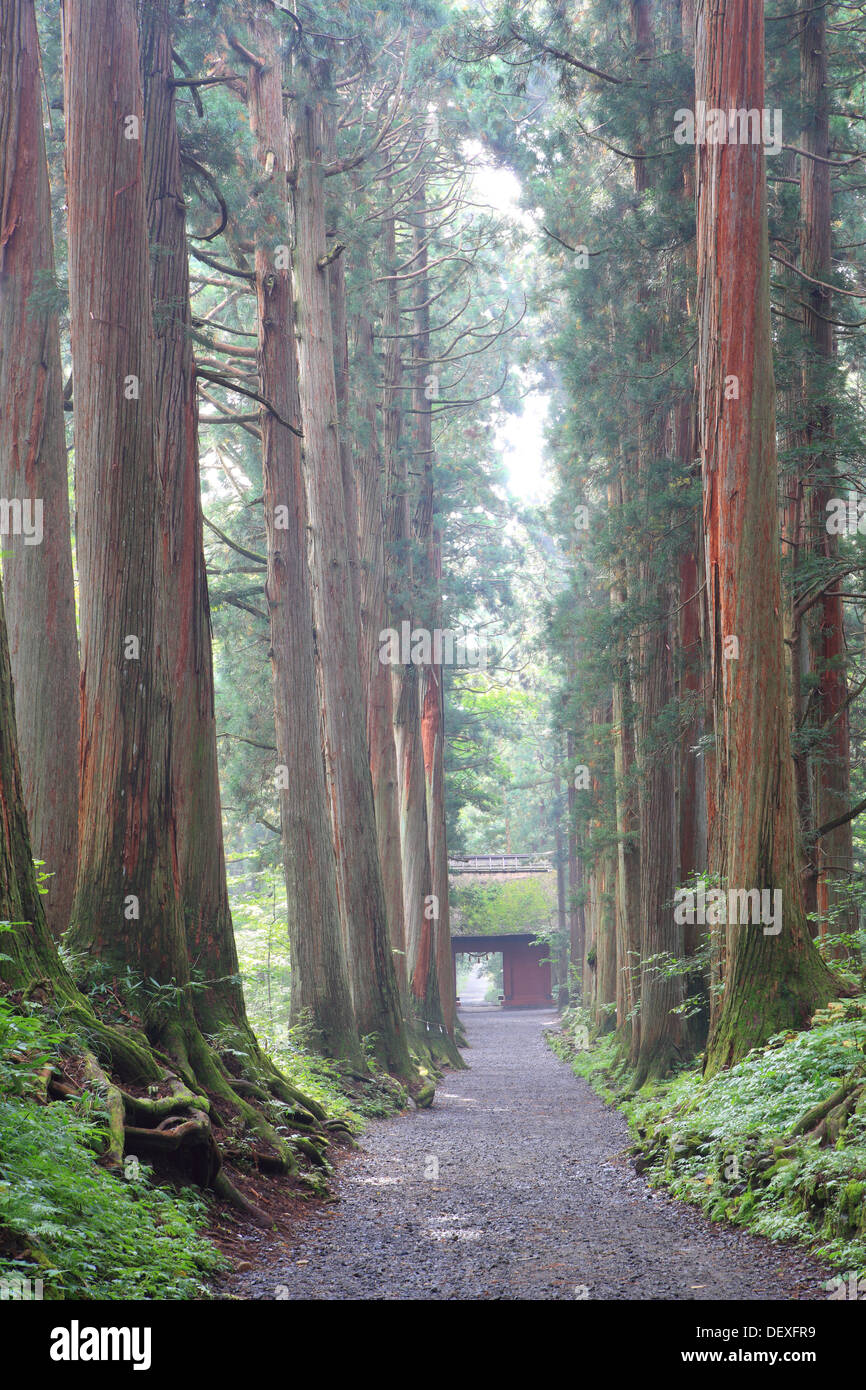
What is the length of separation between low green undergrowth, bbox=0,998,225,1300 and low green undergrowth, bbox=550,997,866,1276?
2.67 m

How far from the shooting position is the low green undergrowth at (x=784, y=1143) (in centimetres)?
484

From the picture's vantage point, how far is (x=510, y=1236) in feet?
19.4

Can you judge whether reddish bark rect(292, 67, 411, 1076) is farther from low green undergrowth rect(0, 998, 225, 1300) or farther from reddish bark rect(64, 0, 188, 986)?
low green undergrowth rect(0, 998, 225, 1300)

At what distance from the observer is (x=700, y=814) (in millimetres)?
13266

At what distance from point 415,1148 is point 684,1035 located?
14.2 ft

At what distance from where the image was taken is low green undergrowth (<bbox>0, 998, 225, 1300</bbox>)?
359cm

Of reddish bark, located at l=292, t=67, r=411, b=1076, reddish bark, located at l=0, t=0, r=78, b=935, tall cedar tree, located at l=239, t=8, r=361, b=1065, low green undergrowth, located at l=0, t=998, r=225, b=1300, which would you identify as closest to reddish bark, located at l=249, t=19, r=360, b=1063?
tall cedar tree, located at l=239, t=8, r=361, b=1065

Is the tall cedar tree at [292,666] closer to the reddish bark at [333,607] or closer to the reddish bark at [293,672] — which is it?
the reddish bark at [293,672]

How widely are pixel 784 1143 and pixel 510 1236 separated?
5.09 ft

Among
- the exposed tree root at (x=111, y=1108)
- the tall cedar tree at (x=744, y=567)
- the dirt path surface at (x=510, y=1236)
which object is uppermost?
the tall cedar tree at (x=744, y=567)

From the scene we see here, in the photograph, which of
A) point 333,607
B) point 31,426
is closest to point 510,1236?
point 31,426

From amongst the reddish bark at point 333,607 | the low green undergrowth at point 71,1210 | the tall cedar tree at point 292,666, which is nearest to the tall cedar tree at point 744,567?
the low green undergrowth at point 71,1210

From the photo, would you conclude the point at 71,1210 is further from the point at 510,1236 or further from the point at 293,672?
the point at 293,672

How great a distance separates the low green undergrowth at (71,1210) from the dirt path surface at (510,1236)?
→ 1.28 ft
